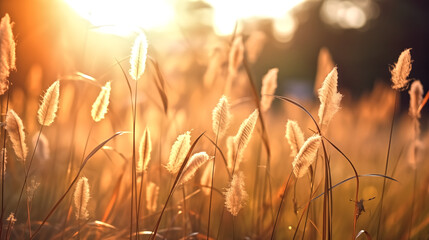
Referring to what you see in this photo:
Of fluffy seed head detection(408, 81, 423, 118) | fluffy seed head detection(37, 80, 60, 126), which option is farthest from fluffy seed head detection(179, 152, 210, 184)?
fluffy seed head detection(408, 81, 423, 118)

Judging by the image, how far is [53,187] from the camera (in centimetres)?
208

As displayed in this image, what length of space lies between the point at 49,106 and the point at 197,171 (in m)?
0.78

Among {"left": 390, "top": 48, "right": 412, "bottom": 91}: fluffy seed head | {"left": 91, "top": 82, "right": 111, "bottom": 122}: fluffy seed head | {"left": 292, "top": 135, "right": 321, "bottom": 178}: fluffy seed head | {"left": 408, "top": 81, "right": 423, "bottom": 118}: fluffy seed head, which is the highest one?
{"left": 390, "top": 48, "right": 412, "bottom": 91}: fluffy seed head

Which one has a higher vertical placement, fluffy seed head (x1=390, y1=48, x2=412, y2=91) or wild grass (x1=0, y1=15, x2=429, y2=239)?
fluffy seed head (x1=390, y1=48, x2=412, y2=91)

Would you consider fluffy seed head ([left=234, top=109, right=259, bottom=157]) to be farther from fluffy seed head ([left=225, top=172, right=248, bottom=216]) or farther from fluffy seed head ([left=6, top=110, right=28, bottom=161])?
fluffy seed head ([left=6, top=110, right=28, bottom=161])

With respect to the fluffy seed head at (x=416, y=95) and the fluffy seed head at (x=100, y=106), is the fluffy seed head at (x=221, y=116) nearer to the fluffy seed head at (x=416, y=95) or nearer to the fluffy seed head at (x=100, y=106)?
the fluffy seed head at (x=100, y=106)

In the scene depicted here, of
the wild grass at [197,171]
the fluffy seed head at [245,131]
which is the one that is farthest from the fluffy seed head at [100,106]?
the fluffy seed head at [245,131]

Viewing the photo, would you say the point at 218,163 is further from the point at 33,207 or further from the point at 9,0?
the point at 9,0

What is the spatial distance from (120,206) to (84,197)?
1.97 feet

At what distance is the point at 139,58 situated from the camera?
3.65 feet

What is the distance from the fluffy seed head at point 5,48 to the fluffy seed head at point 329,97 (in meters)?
0.70

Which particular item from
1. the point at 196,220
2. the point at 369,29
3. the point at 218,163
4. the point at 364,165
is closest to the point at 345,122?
the point at 364,165

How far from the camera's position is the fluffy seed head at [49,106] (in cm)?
110

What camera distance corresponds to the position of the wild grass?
1.09m
